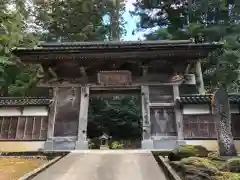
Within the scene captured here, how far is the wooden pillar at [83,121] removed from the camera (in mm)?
12789

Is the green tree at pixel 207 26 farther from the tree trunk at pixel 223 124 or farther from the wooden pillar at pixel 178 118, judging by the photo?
the tree trunk at pixel 223 124

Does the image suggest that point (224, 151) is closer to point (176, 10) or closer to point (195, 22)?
point (195, 22)

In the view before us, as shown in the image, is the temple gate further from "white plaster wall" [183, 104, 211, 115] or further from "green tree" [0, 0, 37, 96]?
"green tree" [0, 0, 37, 96]

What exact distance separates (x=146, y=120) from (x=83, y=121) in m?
3.23

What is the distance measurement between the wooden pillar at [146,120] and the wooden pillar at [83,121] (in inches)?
115

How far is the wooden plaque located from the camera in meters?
14.0

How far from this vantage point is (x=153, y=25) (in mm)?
27422

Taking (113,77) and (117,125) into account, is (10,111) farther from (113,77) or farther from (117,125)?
(117,125)

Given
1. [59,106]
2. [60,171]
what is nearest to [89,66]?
[59,106]

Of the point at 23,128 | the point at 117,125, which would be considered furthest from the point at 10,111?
the point at 117,125

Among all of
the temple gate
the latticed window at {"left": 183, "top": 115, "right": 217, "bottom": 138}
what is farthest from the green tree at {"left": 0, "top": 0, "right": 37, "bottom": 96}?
the latticed window at {"left": 183, "top": 115, "right": 217, "bottom": 138}

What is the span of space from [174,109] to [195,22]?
1371 centimetres

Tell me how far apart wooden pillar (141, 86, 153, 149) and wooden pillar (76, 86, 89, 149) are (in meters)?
2.92

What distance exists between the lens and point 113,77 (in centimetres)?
1402
